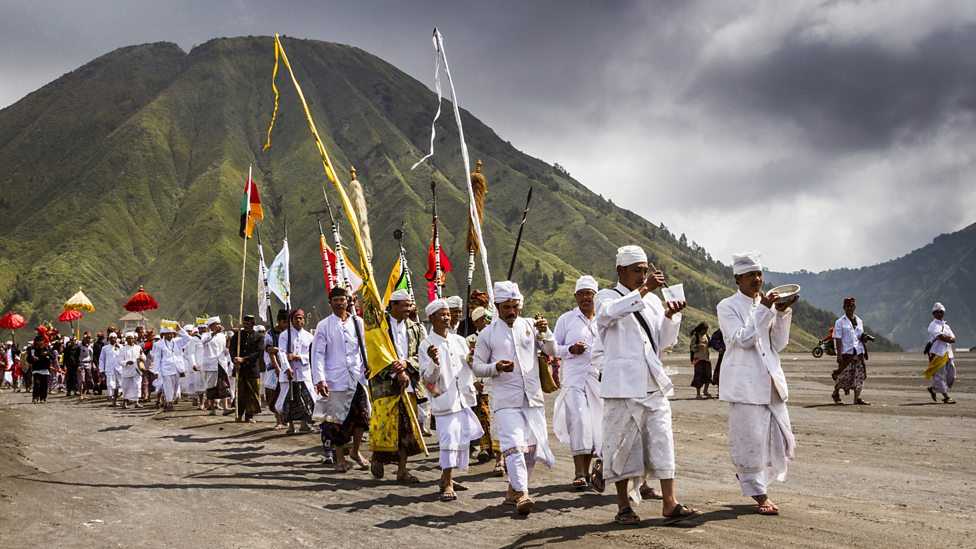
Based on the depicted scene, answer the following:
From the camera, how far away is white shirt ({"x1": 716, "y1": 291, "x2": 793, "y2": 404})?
6.94 metres

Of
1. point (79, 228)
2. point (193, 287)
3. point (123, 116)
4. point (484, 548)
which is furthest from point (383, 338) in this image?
point (123, 116)

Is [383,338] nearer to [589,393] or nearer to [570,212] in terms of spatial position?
[589,393]

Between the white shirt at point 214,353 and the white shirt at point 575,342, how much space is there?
40.1ft

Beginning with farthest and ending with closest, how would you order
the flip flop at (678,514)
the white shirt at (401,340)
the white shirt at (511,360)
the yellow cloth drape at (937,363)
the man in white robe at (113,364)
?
the man in white robe at (113,364), the yellow cloth drape at (937,363), the white shirt at (401,340), the white shirt at (511,360), the flip flop at (678,514)

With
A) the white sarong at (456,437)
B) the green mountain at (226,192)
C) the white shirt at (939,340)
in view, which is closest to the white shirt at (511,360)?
the white sarong at (456,437)

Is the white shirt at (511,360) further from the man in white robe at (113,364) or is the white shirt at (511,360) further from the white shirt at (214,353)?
the man in white robe at (113,364)

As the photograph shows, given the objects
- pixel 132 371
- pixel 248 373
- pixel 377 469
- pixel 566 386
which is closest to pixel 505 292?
pixel 566 386

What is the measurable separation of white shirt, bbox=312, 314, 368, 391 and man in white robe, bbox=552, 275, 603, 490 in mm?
2863

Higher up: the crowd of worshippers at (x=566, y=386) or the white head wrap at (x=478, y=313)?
the white head wrap at (x=478, y=313)

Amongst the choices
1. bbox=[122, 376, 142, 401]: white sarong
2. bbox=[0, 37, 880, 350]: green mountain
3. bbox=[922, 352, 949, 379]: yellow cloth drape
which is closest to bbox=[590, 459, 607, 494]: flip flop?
bbox=[922, 352, 949, 379]: yellow cloth drape

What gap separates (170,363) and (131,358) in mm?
2133

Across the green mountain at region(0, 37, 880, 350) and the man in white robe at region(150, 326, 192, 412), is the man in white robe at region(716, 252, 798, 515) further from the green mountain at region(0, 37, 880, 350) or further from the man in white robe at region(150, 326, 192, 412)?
the green mountain at region(0, 37, 880, 350)

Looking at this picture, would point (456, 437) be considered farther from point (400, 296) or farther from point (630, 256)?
point (630, 256)

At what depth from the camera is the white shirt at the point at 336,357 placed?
10562mm
